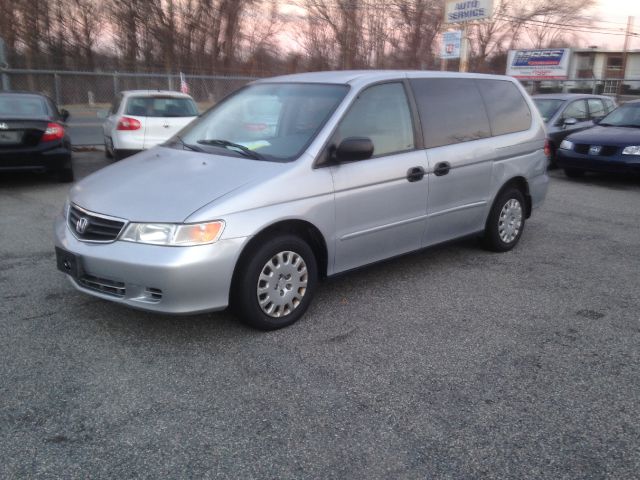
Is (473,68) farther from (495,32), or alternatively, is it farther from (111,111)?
(111,111)

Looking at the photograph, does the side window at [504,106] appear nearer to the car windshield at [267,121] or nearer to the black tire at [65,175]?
the car windshield at [267,121]

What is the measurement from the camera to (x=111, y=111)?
1198 centimetres

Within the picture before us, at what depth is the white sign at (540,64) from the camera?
29.6m

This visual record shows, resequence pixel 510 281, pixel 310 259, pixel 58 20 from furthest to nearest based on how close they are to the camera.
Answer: pixel 58 20 < pixel 510 281 < pixel 310 259

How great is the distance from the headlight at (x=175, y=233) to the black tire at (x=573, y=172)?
29.8 feet

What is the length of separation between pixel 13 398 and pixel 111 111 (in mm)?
9981

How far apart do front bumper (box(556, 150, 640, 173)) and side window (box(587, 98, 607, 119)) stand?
2347mm

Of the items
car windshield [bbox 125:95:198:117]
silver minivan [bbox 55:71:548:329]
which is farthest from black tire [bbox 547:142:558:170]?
car windshield [bbox 125:95:198:117]

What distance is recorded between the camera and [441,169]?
486 cm

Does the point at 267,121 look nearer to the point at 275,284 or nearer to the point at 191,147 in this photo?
the point at 191,147

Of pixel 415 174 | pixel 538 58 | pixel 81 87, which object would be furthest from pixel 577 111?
pixel 538 58

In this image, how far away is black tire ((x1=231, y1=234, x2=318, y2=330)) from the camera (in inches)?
146

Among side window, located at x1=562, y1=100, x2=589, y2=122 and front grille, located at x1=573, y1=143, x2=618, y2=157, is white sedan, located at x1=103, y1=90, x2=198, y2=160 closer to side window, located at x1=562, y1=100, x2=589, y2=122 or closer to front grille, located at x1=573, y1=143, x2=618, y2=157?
front grille, located at x1=573, y1=143, x2=618, y2=157

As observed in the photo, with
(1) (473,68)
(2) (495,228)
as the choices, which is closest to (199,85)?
(2) (495,228)
